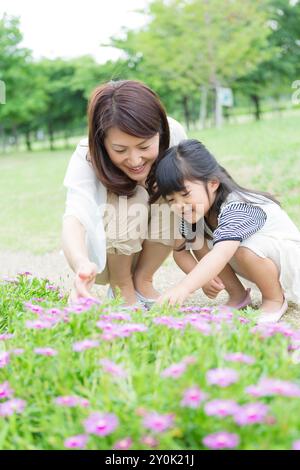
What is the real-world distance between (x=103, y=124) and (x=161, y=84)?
99.8 ft

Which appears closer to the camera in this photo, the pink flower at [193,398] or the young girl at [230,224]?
the pink flower at [193,398]

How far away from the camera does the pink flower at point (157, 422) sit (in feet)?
4.16

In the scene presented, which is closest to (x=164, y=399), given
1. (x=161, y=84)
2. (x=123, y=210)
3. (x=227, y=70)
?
(x=123, y=210)

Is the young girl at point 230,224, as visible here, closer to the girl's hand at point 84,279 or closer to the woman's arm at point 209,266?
the woman's arm at point 209,266

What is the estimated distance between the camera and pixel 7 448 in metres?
1.49

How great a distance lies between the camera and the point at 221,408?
4.14 ft

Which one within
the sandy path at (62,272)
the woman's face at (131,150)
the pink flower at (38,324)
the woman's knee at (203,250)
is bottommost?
the sandy path at (62,272)

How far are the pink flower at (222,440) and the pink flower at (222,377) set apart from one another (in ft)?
0.37

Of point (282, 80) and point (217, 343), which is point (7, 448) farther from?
point (282, 80)

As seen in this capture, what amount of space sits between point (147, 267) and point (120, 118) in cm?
105

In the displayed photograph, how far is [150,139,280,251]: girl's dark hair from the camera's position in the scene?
2988 mm

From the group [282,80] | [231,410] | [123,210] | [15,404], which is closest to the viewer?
[231,410]

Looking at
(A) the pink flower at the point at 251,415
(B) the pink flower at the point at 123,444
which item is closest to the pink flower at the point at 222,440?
(A) the pink flower at the point at 251,415

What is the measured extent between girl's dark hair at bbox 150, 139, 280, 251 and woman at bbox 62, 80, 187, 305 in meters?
0.11
